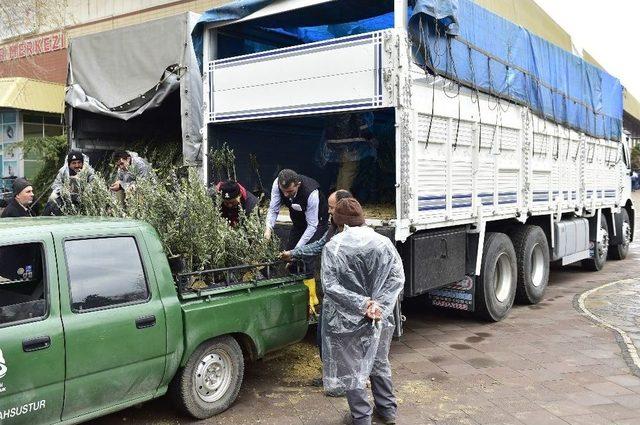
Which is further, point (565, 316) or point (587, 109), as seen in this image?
point (587, 109)

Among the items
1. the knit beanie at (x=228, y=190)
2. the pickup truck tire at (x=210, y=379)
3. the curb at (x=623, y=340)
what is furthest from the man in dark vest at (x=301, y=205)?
the curb at (x=623, y=340)

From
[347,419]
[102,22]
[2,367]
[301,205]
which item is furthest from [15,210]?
[102,22]

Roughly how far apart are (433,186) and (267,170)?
8.24 feet

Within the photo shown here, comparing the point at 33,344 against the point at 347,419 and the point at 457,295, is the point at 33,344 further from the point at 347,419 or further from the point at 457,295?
the point at 457,295

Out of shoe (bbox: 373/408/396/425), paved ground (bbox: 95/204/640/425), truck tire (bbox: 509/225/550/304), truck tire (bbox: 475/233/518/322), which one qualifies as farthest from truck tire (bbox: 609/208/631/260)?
shoe (bbox: 373/408/396/425)

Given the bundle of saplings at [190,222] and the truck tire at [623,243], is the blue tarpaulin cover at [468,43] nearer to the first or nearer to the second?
the bundle of saplings at [190,222]

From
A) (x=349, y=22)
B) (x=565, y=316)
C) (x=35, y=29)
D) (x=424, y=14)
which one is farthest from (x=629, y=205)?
(x=35, y=29)

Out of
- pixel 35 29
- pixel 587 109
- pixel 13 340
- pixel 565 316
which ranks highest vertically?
pixel 35 29

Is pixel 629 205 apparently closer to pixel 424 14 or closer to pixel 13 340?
pixel 424 14

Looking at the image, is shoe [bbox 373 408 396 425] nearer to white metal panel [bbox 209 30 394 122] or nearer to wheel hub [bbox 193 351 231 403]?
wheel hub [bbox 193 351 231 403]

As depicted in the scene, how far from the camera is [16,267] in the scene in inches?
155

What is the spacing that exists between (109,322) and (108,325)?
2cm

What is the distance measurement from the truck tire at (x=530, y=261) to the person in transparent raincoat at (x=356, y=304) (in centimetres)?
438

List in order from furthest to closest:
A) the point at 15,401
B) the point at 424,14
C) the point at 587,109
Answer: the point at 587,109 < the point at 424,14 < the point at 15,401
